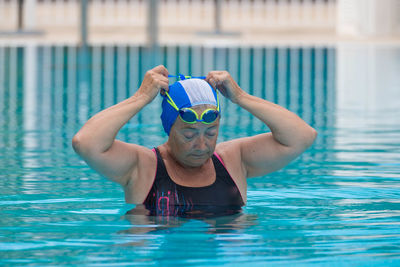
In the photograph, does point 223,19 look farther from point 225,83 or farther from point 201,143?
point 201,143

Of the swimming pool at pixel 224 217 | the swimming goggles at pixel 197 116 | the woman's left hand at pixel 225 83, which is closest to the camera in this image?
the swimming pool at pixel 224 217

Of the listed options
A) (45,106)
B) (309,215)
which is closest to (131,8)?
(45,106)

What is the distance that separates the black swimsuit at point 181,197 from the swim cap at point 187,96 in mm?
263

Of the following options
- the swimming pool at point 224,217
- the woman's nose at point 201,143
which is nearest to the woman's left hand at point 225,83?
the woman's nose at point 201,143

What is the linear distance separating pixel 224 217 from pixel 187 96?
0.65 meters

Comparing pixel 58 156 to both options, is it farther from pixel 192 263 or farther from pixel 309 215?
pixel 192 263

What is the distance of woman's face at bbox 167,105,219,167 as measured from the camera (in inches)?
163

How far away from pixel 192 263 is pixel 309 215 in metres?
1.31

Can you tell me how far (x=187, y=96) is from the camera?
166 inches

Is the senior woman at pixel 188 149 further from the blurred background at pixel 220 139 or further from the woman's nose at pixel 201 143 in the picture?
the blurred background at pixel 220 139

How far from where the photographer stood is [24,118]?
9734mm

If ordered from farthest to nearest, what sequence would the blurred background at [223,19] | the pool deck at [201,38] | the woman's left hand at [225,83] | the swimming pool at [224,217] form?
the blurred background at [223,19], the pool deck at [201,38], the woman's left hand at [225,83], the swimming pool at [224,217]

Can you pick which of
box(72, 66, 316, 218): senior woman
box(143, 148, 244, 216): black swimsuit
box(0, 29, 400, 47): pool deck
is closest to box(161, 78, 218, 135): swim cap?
box(72, 66, 316, 218): senior woman

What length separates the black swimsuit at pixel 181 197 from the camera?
4320mm
